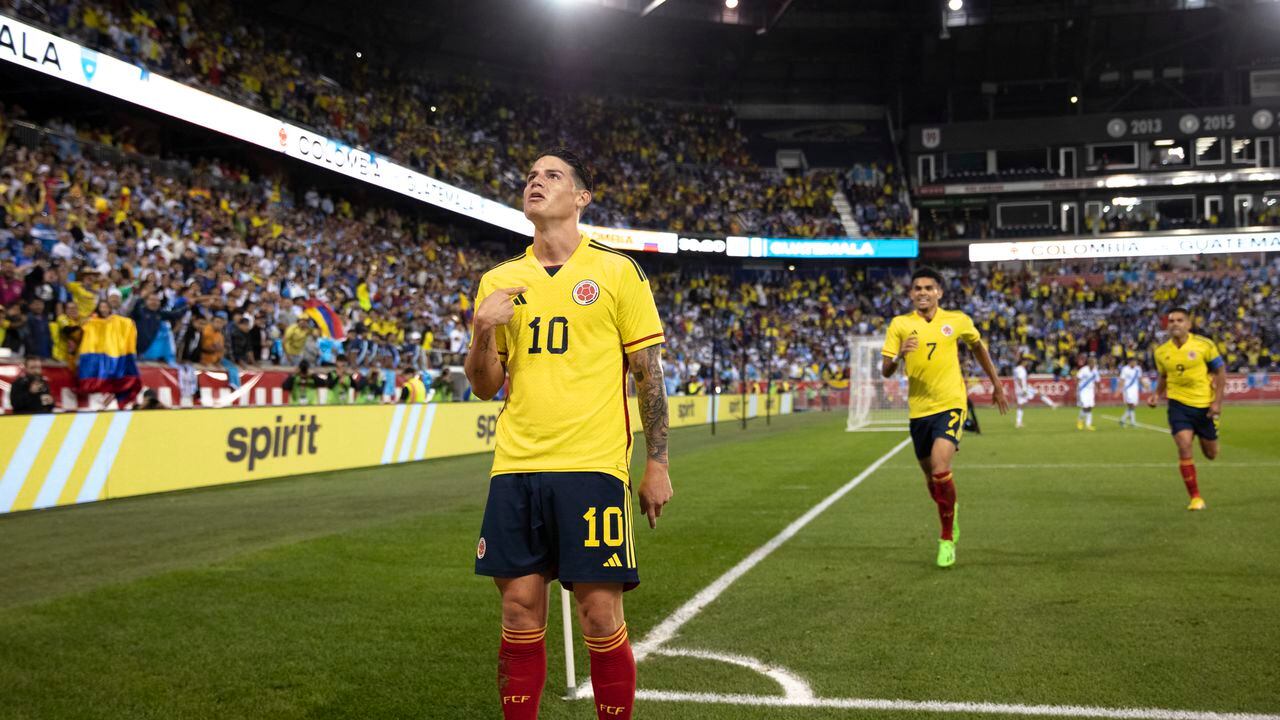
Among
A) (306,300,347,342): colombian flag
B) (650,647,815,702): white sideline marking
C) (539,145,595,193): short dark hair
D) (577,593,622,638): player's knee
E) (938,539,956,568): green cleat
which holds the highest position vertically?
(306,300,347,342): colombian flag

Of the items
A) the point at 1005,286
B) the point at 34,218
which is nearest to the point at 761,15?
the point at 1005,286

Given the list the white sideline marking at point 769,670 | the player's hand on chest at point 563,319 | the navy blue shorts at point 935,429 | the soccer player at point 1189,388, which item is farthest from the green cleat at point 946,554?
the player's hand on chest at point 563,319

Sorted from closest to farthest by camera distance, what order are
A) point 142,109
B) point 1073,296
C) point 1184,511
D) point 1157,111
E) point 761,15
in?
point 1184,511
point 142,109
point 761,15
point 1073,296
point 1157,111

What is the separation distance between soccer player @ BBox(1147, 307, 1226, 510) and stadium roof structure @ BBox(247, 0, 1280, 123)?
3613 centimetres

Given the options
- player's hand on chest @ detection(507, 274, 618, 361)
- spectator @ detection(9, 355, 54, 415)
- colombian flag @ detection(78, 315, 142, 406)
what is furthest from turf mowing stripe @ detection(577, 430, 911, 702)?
colombian flag @ detection(78, 315, 142, 406)

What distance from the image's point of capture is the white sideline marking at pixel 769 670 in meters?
4.66

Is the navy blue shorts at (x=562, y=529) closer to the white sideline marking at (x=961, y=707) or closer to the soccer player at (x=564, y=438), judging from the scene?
the soccer player at (x=564, y=438)

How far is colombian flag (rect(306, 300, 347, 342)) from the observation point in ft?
77.8

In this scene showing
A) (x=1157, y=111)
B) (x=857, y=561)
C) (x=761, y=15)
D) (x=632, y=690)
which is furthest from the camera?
(x=1157, y=111)

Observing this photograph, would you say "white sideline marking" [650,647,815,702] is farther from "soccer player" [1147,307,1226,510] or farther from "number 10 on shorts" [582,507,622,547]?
"soccer player" [1147,307,1226,510]

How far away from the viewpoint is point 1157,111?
189ft

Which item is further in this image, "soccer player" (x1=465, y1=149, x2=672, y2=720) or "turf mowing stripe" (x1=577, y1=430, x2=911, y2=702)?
"turf mowing stripe" (x1=577, y1=430, x2=911, y2=702)

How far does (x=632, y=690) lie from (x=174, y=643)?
3.34m

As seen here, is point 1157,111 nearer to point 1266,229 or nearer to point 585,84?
point 1266,229
